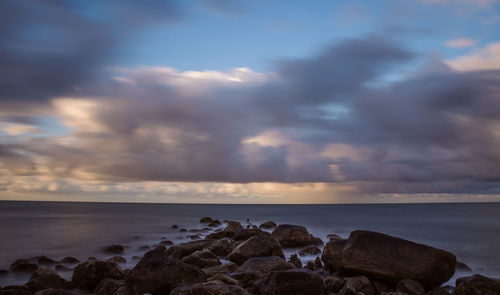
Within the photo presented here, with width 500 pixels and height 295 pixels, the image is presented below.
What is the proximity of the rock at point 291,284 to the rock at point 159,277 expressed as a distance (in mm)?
2162

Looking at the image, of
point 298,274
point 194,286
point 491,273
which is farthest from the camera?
point 491,273

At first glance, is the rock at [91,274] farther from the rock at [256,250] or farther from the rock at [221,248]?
the rock at [221,248]

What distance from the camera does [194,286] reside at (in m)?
8.50

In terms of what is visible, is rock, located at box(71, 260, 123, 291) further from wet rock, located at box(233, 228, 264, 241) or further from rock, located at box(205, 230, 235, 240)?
rock, located at box(205, 230, 235, 240)

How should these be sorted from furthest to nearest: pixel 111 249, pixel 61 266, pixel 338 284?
pixel 111 249
pixel 61 266
pixel 338 284

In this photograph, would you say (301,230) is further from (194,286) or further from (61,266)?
(194,286)

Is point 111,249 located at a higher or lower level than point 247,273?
lower

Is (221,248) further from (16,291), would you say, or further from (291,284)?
(16,291)

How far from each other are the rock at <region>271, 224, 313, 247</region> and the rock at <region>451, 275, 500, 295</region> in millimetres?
13346

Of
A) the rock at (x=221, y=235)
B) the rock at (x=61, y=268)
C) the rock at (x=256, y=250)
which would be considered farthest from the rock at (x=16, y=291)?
the rock at (x=221, y=235)

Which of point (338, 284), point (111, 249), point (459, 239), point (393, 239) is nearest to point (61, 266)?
point (111, 249)

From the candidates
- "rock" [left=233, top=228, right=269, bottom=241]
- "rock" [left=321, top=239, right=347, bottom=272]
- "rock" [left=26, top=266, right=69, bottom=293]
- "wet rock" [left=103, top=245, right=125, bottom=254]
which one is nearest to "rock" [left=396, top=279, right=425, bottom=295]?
"rock" [left=321, top=239, right=347, bottom=272]

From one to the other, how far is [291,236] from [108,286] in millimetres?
13565

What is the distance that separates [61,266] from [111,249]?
7.96m
